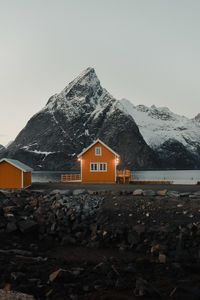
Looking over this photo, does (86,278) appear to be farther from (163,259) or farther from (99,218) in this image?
(99,218)

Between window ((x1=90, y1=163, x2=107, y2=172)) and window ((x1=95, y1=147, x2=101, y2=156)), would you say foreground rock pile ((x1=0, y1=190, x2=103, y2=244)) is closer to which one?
window ((x1=90, y1=163, x2=107, y2=172))

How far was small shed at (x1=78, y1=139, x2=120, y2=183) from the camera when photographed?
116 ft

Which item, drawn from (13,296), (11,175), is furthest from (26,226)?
(11,175)

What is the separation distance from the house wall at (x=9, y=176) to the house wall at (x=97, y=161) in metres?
10.3

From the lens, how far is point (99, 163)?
35531 millimetres

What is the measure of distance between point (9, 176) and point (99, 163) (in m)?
12.9

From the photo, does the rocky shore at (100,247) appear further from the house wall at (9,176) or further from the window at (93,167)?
the window at (93,167)

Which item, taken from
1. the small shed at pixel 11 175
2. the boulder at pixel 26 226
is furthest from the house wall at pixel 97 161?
the boulder at pixel 26 226

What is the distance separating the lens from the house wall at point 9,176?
28344 millimetres

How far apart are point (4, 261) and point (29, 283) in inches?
85.5

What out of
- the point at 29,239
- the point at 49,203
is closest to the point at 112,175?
the point at 49,203

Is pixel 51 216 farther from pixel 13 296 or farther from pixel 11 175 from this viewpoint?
pixel 11 175

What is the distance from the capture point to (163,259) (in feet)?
30.1

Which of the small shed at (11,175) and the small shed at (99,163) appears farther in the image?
the small shed at (99,163)
